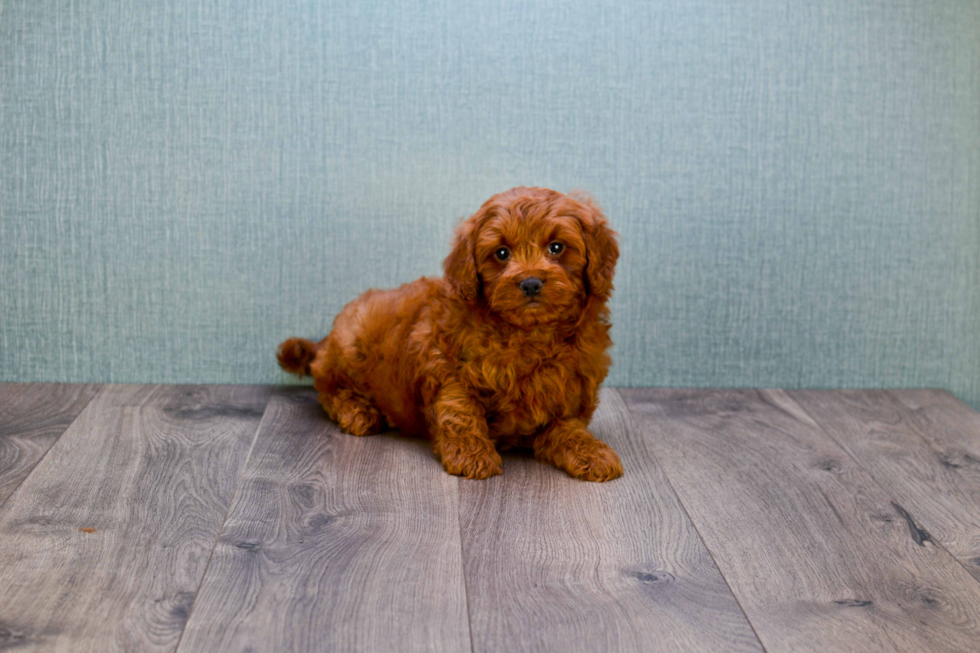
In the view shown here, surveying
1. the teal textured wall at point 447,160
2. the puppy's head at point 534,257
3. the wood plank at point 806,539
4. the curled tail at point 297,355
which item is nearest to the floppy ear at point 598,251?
the puppy's head at point 534,257

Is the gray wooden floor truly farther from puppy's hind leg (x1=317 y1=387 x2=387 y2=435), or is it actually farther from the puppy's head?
the puppy's head

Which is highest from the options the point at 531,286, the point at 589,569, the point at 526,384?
the point at 531,286

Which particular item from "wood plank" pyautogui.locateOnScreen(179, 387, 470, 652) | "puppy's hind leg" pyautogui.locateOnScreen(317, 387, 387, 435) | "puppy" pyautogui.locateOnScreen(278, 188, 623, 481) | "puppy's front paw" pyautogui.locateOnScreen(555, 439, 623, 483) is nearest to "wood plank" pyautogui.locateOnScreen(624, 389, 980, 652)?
"puppy's front paw" pyautogui.locateOnScreen(555, 439, 623, 483)

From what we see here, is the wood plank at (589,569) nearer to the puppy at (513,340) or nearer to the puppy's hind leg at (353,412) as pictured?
the puppy at (513,340)

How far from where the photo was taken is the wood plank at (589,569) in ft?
5.01

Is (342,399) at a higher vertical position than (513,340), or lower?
lower

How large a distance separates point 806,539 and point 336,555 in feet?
3.14

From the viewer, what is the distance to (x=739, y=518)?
6.59 feet

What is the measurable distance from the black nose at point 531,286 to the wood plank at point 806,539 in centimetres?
57

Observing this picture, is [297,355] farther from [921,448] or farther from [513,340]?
[921,448]

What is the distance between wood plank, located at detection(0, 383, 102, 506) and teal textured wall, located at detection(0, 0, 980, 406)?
0.31 ft

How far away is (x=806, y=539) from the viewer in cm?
191

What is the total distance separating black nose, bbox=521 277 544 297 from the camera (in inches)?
83.1

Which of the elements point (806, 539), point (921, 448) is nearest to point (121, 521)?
point (806, 539)
